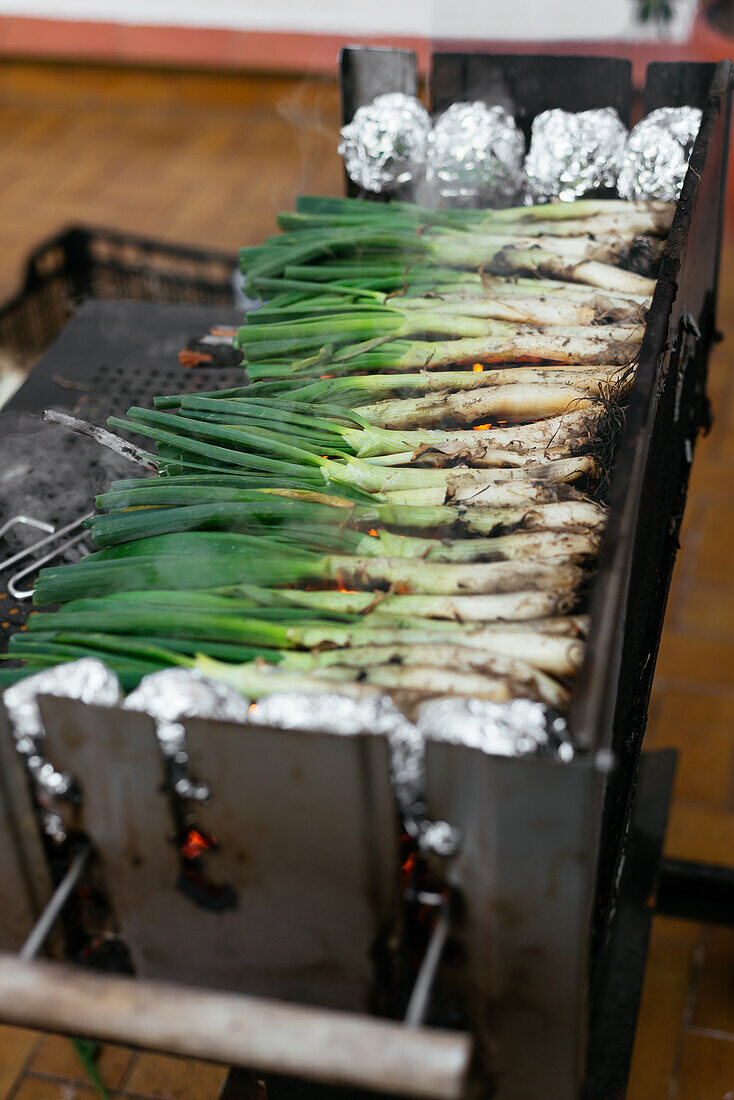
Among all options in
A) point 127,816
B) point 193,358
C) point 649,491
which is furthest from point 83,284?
point 127,816

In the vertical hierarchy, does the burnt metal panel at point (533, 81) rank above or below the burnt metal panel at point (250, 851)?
above

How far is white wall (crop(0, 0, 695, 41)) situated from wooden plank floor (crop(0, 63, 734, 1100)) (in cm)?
33

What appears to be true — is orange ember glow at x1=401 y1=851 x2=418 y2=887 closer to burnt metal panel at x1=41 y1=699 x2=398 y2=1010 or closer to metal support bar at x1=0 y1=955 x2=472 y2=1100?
burnt metal panel at x1=41 y1=699 x2=398 y2=1010

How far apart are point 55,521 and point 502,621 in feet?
2.75

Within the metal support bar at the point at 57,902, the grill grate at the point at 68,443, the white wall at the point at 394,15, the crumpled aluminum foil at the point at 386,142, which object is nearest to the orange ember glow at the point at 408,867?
the metal support bar at the point at 57,902

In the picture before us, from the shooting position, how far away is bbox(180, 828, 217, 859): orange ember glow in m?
1.12

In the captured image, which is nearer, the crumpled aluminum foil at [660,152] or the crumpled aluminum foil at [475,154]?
the crumpled aluminum foil at [660,152]

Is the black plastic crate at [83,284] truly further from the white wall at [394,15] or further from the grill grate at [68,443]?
the white wall at [394,15]

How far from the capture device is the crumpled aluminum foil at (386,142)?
228cm

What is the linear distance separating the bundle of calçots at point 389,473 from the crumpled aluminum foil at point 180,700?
61mm

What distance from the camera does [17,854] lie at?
116cm

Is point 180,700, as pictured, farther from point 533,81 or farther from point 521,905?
point 533,81

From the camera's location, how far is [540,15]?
5.03 meters

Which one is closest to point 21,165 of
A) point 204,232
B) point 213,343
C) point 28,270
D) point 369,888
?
point 204,232
